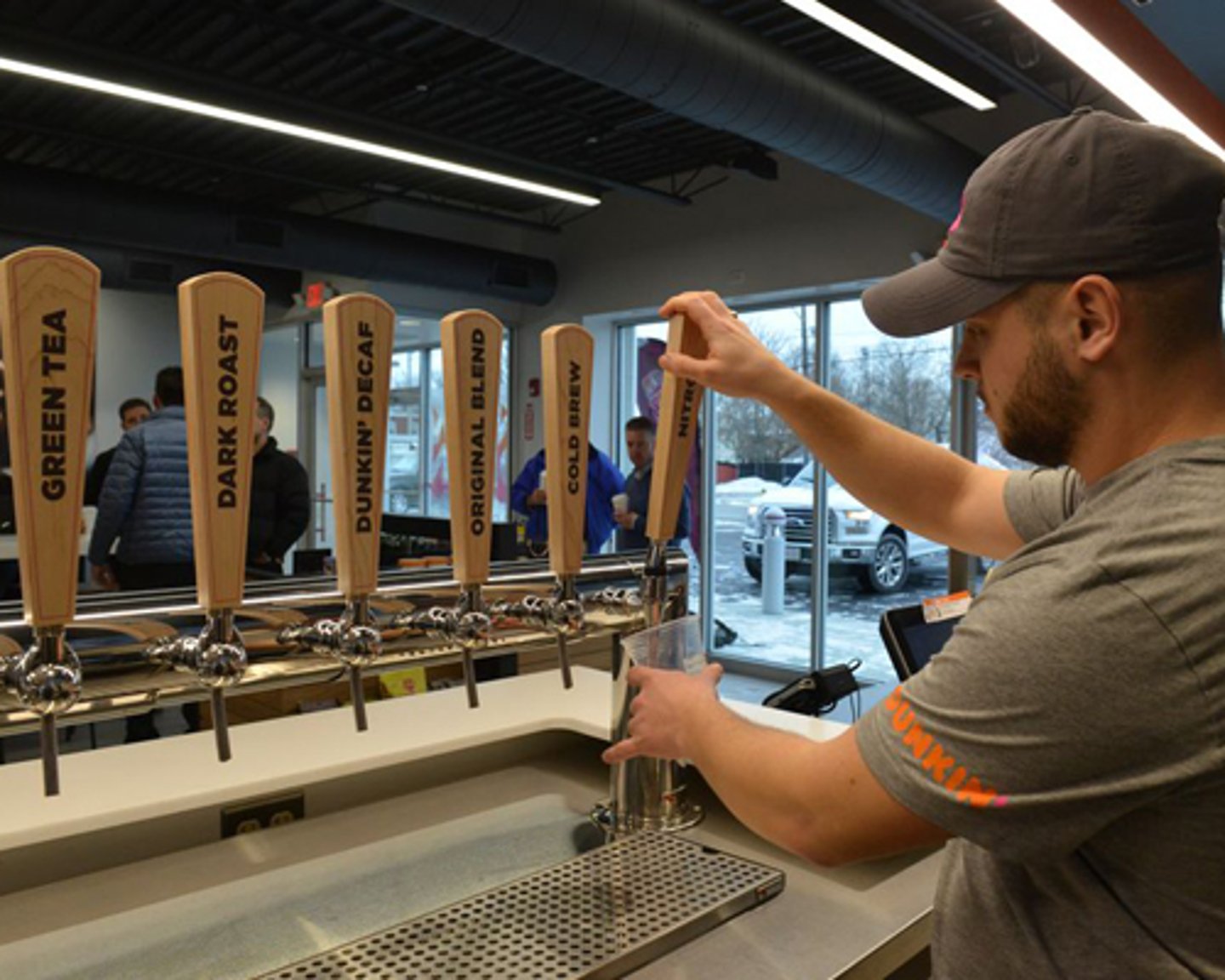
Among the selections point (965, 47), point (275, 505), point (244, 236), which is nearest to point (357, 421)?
point (275, 505)

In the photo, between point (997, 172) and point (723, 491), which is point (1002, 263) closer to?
point (997, 172)

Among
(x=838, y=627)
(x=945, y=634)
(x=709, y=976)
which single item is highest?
(x=945, y=634)

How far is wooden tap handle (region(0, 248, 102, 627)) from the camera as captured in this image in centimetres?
69

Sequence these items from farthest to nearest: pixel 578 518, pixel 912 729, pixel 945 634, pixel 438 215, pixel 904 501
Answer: pixel 438 215
pixel 945 634
pixel 904 501
pixel 578 518
pixel 912 729

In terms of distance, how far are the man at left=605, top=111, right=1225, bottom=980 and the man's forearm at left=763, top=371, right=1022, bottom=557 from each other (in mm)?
334

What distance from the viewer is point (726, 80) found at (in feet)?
12.9

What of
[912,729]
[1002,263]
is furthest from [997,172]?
[912,729]

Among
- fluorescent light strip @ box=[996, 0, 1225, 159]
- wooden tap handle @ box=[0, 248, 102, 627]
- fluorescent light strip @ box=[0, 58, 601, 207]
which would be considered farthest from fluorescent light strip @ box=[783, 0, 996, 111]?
wooden tap handle @ box=[0, 248, 102, 627]

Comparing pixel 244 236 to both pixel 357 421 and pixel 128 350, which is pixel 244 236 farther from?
pixel 357 421

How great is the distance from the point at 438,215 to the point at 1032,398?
7.87 m

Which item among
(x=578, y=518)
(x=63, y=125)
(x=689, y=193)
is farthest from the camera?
(x=689, y=193)

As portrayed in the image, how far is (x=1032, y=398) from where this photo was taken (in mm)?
802

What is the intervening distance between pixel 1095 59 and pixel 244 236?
15.7 feet

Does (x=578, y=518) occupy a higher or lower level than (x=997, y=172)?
lower
